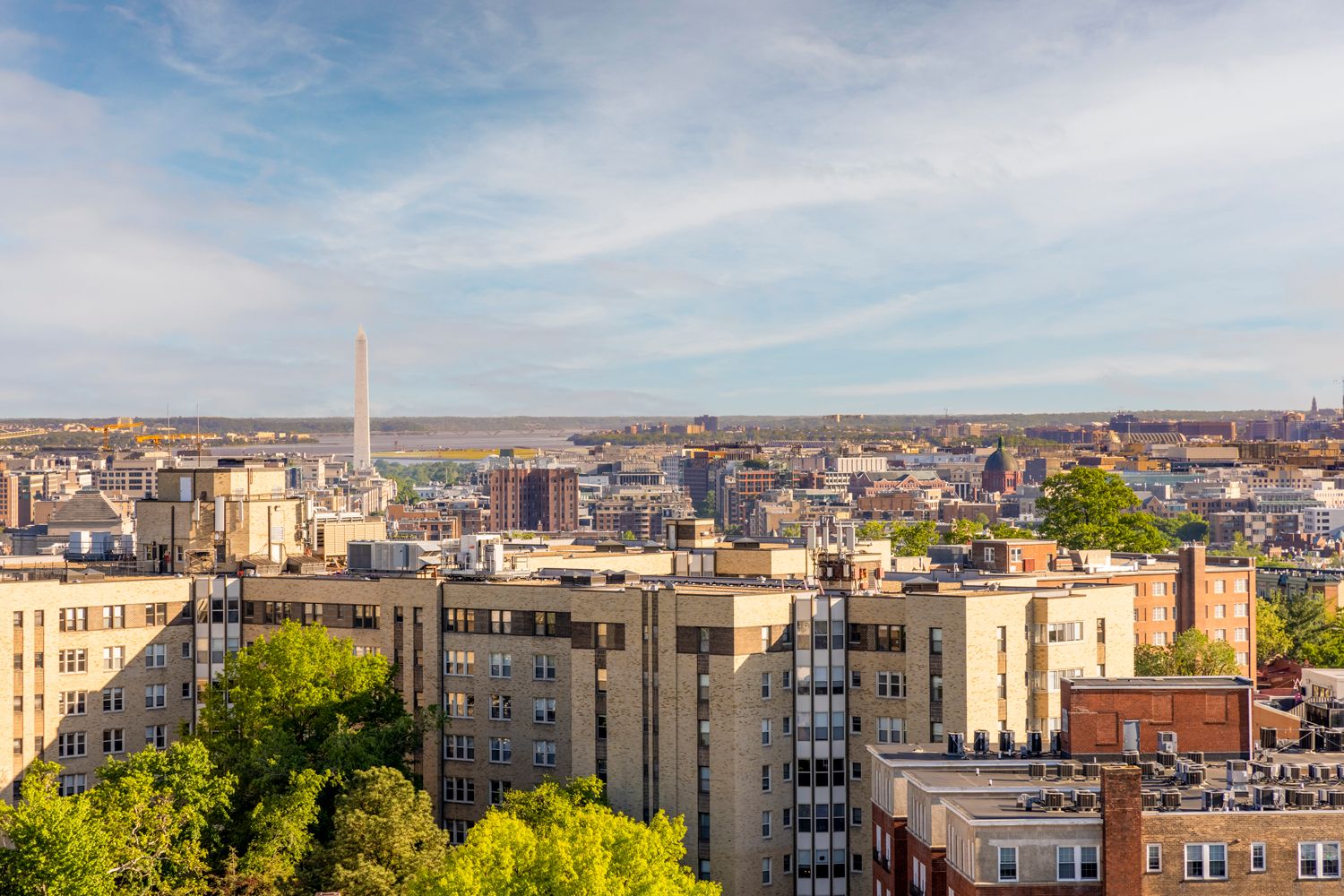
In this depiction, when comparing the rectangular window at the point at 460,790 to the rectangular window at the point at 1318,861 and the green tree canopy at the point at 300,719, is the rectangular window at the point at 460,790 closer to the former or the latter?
the green tree canopy at the point at 300,719

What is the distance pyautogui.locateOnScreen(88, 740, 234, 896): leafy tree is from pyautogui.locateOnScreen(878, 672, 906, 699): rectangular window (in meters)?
33.0

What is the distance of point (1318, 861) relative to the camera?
57.4m

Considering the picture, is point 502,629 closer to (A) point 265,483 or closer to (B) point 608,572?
(B) point 608,572

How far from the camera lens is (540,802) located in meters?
81.6

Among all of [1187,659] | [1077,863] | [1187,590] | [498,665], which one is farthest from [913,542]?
[1077,863]

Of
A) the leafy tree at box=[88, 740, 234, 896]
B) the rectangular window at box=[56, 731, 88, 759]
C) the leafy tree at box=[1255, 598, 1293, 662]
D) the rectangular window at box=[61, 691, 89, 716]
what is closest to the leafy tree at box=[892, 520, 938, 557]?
the leafy tree at box=[1255, 598, 1293, 662]

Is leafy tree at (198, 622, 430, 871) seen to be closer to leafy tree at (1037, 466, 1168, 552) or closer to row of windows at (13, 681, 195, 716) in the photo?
row of windows at (13, 681, 195, 716)

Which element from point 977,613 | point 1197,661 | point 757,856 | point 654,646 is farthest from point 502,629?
point 1197,661

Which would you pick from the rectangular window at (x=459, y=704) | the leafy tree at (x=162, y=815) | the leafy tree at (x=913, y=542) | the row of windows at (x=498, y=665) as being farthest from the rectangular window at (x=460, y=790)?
the leafy tree at (x=913, y=542)

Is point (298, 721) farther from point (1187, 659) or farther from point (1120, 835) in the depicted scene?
point (1187, 659)

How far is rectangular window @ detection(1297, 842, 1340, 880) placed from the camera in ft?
188

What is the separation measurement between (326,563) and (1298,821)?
76.0 m

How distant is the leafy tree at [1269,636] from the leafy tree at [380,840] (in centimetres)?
10899

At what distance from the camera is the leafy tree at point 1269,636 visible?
16775 cm
